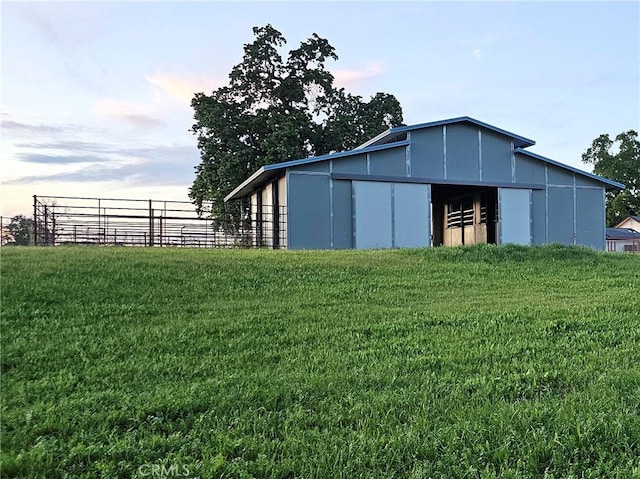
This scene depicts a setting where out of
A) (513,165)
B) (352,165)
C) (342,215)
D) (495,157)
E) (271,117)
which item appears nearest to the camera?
(342,215)

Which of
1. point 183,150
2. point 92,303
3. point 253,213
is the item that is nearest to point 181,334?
point 92,303

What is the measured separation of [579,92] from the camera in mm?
15398

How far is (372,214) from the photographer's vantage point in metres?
15.1

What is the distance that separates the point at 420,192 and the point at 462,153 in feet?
7.06

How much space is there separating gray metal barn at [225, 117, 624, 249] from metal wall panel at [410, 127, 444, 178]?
3cm

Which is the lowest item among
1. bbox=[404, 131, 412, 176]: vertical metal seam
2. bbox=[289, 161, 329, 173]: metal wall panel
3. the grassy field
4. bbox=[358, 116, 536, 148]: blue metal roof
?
the grassy field

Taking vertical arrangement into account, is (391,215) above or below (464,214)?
below

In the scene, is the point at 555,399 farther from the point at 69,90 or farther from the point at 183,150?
the point at 183,150

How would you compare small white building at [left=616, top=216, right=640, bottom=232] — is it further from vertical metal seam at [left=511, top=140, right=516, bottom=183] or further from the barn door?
the barn door

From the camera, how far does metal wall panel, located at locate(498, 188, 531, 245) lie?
16.6 meters

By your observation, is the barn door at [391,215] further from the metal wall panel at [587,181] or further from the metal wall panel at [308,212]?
the metal wall panel at [587,181]

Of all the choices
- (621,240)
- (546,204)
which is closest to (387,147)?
(546,204)

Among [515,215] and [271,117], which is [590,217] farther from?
[271,117]

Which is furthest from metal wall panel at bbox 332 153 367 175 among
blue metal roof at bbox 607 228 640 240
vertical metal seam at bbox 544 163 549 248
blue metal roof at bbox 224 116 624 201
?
blue metal roof at bbox 607 228 640 240
